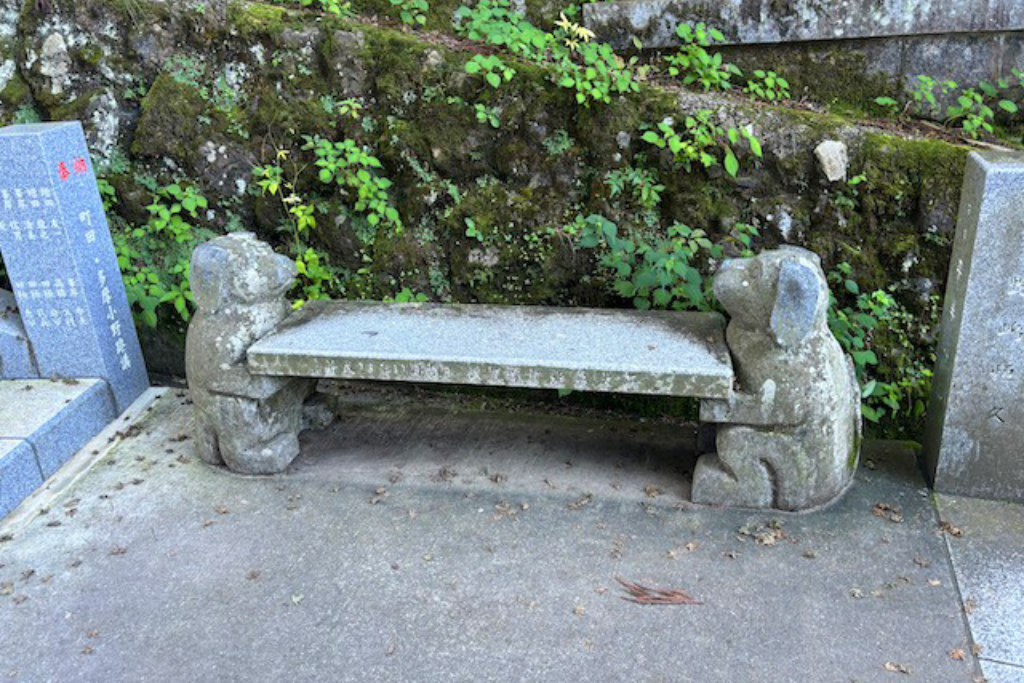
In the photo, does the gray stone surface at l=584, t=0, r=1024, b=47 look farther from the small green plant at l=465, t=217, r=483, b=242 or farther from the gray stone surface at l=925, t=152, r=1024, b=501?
the gray stone surface at l=925, t=152, r=1024, b=501

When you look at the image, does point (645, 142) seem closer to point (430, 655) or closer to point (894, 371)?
point (894, 371)

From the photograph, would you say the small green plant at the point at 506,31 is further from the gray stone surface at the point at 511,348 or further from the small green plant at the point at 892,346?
the small green plant at the point at 892,346

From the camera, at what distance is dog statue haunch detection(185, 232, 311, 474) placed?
13.3 feet

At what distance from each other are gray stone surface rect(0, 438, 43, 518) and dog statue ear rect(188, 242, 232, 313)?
115 centimetres

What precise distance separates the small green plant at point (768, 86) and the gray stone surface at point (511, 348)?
1.75 meters

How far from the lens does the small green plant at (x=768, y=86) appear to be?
516 cm

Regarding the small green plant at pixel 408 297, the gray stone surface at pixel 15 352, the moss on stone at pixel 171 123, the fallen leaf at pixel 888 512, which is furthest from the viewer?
the moss on stone at pixel 171 123

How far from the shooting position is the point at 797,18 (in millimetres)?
5176

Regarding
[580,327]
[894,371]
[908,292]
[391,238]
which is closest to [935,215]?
[908,292]

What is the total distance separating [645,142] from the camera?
5004mm

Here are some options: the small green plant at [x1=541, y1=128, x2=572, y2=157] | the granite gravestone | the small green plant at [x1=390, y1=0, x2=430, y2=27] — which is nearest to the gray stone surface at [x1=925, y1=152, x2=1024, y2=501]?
the small green plant at [x1=541, y1=128, x2=572, y2=157]

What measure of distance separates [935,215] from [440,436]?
3.00 m

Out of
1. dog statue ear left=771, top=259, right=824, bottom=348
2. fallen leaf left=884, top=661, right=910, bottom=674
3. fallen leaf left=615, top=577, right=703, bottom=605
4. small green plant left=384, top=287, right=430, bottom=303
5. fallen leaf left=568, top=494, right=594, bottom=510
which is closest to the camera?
fallen leaf left=884, top=661, right=910, bottom=674

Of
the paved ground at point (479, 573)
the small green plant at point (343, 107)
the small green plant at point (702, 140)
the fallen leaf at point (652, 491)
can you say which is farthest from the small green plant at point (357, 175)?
the fallen leaf at point (652, 491)
